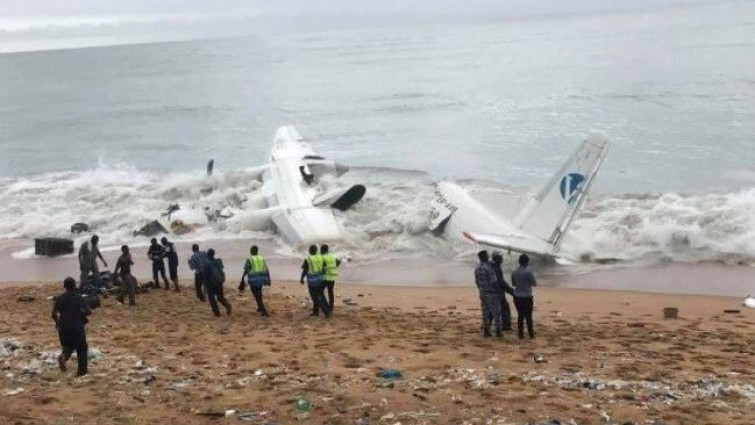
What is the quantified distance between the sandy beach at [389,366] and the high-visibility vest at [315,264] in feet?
3.39

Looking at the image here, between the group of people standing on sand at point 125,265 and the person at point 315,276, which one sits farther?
the group of people standing on sand at point 125,265

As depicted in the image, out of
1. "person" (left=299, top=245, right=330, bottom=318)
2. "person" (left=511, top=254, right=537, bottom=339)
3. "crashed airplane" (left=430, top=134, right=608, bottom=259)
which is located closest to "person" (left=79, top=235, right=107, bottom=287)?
"person" (left=299, top=245, right=330, bottom=318)

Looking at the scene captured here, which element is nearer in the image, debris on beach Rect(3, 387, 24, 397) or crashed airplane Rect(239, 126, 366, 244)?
debris on beach Rect(3, 387, 24, 397)

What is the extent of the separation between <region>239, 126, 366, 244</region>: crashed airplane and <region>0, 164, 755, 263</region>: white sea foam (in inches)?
23.2

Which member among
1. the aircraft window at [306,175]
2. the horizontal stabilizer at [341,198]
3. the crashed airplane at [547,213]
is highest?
the aircraft window at [306,175]

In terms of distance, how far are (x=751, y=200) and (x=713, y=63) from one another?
196 feet

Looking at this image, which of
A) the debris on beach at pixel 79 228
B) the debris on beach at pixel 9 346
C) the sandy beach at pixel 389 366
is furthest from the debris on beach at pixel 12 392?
the debris on beach at pixel 79 228

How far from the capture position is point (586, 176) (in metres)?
19.0

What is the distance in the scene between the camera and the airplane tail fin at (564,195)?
61.7ft

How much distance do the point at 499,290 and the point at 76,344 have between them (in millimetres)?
6875

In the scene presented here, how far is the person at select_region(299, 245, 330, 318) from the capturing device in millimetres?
15453

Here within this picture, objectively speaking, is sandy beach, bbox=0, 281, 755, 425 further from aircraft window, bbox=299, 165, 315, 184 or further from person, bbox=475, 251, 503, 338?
aircraft window, bbox=299, 165, 315, 184

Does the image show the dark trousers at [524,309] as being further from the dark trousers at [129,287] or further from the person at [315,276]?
the dark trousers at [129,287]

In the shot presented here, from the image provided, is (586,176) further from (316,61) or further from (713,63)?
(316,61)
